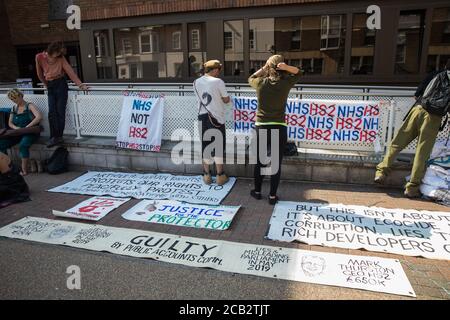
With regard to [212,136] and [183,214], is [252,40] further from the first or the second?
[183,214]

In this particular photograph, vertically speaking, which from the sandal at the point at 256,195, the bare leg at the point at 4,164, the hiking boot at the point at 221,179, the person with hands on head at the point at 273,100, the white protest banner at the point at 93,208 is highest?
the person with hands on head at the point at 273,100

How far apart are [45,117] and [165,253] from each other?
4844mm

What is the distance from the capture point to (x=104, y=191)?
5.48 m

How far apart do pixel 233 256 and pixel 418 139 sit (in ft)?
10.3

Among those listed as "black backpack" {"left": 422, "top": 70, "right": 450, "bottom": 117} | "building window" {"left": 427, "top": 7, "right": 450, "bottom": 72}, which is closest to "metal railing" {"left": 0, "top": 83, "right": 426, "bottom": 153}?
"black backpack" {"left": 422, "top": 70, "right": 450, "bottom": 117}

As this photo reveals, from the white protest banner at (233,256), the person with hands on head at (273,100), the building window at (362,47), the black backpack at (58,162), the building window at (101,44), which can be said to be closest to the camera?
the white protest banner at (233,256)

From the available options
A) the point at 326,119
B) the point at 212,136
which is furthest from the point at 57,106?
the point at 326,119

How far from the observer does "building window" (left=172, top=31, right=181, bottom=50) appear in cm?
940

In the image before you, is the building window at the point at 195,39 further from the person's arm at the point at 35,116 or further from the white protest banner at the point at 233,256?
the white protest banner at the point at 233,256

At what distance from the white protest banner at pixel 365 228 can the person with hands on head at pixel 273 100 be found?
584 mm

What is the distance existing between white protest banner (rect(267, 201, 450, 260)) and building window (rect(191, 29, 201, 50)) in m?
5.97

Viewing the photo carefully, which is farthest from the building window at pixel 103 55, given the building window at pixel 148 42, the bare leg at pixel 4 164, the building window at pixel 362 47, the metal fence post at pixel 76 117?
the building window at pixel 362 47

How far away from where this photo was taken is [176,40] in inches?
372

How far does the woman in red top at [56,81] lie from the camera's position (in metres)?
6.50
